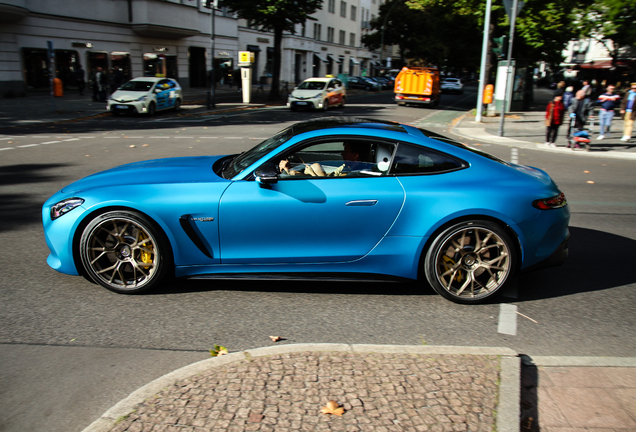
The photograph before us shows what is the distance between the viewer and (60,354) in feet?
11.7

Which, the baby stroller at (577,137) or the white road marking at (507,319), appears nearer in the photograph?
the white road marking at (507,319)

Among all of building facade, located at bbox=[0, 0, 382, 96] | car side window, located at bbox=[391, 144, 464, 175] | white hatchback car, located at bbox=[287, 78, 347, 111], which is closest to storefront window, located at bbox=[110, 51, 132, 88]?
building facade, located at bbox=[0, 0, 382, 96]

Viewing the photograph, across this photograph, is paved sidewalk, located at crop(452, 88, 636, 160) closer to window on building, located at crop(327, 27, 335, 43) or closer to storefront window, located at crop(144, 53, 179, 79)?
storefront window, located at crop(144, 53, 179, 79)

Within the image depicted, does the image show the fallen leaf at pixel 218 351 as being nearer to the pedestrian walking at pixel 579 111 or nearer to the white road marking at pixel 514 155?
the white road marking at pixel 514 155

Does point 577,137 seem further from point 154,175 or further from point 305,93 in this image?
point 305,93

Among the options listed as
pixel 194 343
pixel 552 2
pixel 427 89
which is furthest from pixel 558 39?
pixel 194 343

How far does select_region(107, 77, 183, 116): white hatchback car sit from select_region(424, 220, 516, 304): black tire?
1983 centimetres

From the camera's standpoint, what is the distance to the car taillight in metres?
4.43

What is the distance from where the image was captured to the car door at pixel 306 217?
4.31 metres

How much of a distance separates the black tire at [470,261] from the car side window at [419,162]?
49 cm

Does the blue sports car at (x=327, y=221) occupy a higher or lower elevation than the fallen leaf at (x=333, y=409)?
higher

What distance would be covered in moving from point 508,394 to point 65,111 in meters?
23.6

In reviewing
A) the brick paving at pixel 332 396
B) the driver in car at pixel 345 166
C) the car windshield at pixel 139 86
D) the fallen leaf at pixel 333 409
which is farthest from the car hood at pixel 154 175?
the car windshield at pixel 139 86

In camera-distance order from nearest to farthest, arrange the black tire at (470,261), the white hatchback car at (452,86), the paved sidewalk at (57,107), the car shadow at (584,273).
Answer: the black tire at (470,261)
the car shadow at (584,273)
the paved sidewalk at (57,107)
the white hatchback car at (452,86)
